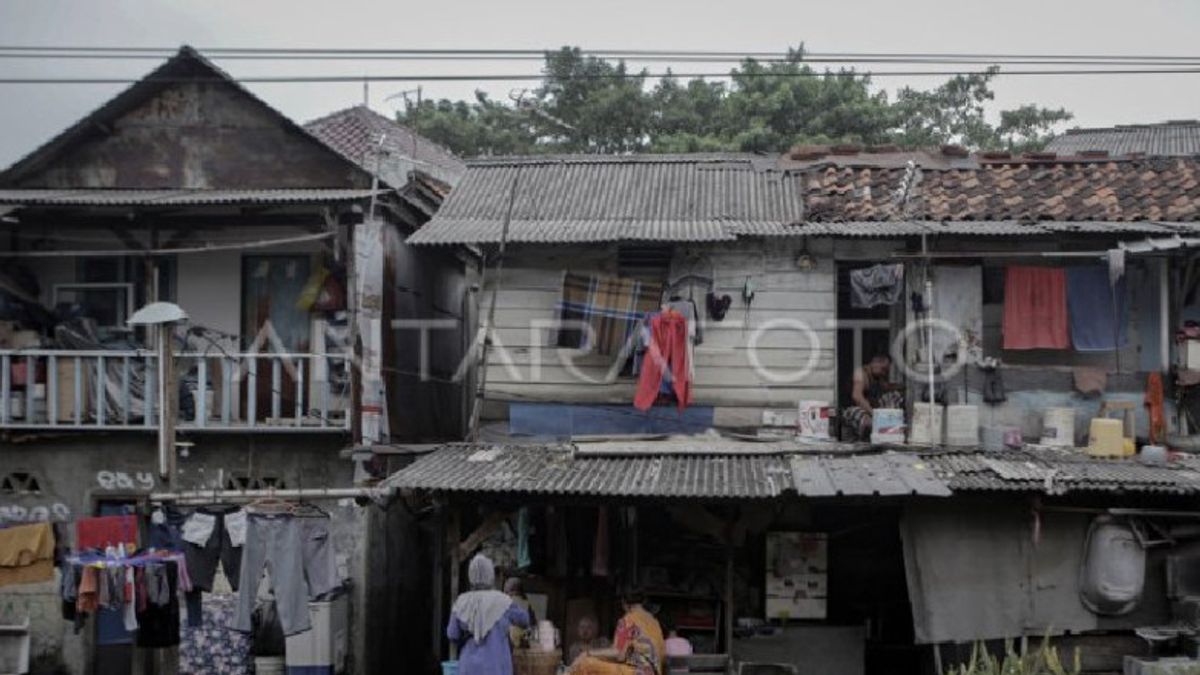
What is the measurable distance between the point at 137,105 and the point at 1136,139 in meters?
20.9

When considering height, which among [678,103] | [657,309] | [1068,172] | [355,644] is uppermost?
[678,103]

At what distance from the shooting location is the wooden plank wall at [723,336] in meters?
14.2

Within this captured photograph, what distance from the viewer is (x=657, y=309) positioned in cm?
1423

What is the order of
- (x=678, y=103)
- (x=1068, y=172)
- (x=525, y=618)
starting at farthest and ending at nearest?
(x=678, y=103), (x=1068, y=172), (x=525, y=618)

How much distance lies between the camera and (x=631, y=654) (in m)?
11.7

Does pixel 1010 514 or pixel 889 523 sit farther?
pixel 889 523

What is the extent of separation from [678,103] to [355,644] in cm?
1991

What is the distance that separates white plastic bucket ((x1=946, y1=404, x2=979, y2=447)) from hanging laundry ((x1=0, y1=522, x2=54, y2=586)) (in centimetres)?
1063

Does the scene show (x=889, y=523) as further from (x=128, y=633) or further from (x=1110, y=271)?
(x=128, y=633)

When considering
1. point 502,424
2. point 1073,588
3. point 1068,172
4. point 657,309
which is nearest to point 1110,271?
point 1068,172

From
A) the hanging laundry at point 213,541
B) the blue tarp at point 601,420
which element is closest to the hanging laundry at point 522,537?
the blue tarp at point 601,420

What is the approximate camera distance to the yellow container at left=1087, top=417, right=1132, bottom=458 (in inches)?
514

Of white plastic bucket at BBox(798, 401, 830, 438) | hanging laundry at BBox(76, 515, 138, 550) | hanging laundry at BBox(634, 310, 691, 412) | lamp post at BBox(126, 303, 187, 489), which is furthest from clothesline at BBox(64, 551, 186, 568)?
white plastic bucket at BBox(798, 401, 830, 438)

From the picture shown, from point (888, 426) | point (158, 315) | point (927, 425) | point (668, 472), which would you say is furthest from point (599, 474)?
point (158, 315)
